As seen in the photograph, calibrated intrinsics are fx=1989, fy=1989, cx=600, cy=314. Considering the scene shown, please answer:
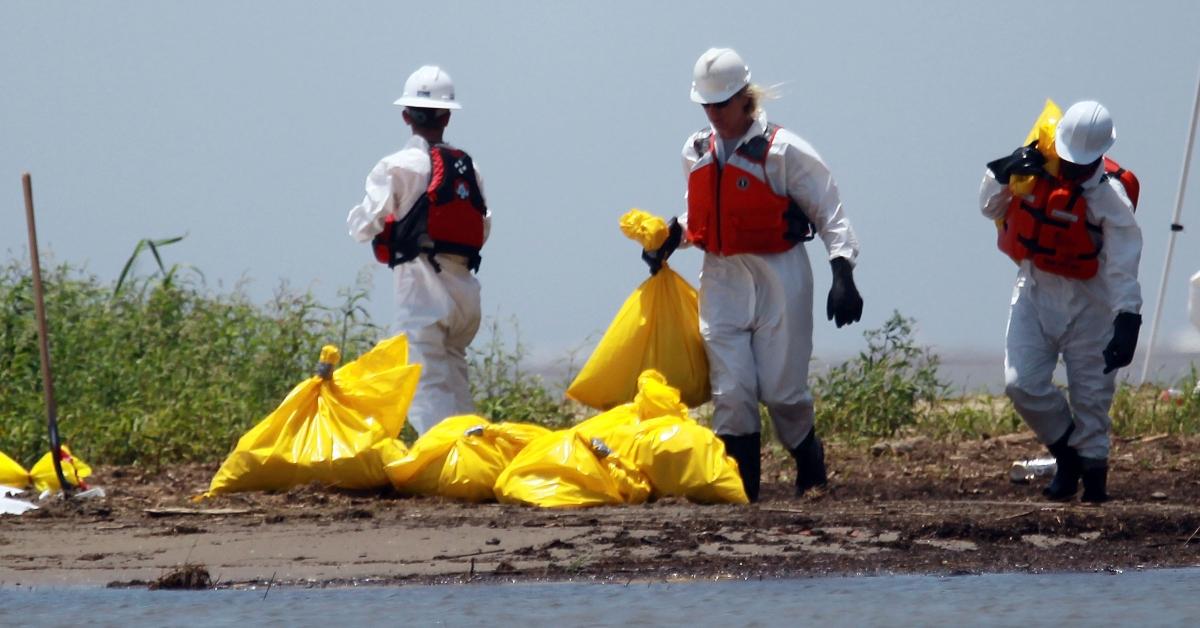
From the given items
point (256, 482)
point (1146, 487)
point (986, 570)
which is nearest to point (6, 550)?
point (256, 482)

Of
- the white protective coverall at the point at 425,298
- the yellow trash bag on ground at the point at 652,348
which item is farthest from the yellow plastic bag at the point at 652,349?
the white protective coverall at the point at 425,298

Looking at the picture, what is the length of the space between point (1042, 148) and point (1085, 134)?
0.21 m

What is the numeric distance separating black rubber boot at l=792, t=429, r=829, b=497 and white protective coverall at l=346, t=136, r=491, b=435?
1.61 metres

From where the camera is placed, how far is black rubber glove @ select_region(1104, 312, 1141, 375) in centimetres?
689

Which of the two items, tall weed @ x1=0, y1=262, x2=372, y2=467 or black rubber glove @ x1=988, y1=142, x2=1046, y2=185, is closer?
black rubber glove @ x1=988, y1=142, x2=1046, y2=185

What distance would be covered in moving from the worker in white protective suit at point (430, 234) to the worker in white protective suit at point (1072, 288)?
2.15 m

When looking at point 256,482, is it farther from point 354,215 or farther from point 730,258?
point 730,258

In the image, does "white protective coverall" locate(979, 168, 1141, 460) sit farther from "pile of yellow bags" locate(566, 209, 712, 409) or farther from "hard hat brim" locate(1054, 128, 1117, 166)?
"pile of yellow bags" locate(566, 209, 712, 409)

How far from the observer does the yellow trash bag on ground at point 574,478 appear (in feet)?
22.9

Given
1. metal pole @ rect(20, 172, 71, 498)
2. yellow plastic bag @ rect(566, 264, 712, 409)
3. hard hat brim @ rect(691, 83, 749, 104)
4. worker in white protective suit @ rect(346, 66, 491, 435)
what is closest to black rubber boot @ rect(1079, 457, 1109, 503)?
yellow plastic bag @ rect(566, 264, 712, 409)

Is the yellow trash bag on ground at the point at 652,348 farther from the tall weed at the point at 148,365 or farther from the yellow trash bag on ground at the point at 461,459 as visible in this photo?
the tall weed at the point at 148,365

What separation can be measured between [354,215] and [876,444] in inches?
112

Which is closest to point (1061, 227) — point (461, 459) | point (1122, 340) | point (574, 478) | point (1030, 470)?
point (1122, 340)

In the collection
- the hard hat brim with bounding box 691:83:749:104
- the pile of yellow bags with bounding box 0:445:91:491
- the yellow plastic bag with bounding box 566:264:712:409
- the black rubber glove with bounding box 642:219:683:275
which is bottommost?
the pile of yellow bags with bounding box 0:445:91:491
